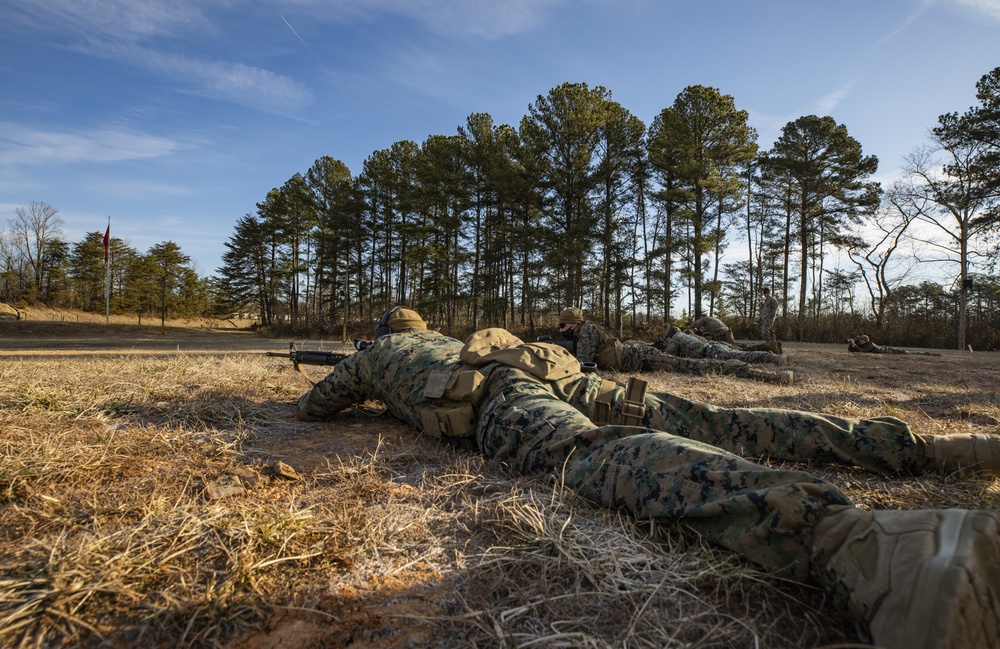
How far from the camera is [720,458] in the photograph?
1.70 metres

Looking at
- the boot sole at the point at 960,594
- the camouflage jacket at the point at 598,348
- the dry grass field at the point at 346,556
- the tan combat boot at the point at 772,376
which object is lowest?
the dry grass field at the point at 346,556

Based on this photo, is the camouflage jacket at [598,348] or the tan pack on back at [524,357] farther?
the camouflage jacket at [598,348]

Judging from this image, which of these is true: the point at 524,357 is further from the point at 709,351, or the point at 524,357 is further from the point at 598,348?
the point at 709,351

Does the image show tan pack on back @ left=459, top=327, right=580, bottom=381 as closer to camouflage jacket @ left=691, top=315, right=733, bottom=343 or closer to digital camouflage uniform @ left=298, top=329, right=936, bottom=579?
digital camouflage uniform @ left=298, top=329, right=936, bottom=579

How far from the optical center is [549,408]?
245 centimetres

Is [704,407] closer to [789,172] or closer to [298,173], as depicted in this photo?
[789,172]

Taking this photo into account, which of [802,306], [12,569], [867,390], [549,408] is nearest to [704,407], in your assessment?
[549,408]

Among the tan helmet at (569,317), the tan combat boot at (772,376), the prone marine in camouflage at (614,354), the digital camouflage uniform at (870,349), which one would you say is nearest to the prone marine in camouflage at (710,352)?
the prone marine in camouflage at (614,354)

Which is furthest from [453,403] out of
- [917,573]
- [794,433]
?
[917,573]

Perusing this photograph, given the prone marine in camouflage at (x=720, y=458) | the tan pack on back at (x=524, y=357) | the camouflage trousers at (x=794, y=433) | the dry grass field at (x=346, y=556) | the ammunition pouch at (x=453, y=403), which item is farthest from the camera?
the tan pack on back at (x=524, y=357)

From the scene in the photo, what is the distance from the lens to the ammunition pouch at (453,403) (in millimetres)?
2756

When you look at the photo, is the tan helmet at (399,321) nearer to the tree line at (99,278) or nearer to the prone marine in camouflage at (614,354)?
the prone marine in camouflage at (614,354)

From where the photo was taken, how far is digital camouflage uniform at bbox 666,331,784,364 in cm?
873

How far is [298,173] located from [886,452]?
41.5 metres
